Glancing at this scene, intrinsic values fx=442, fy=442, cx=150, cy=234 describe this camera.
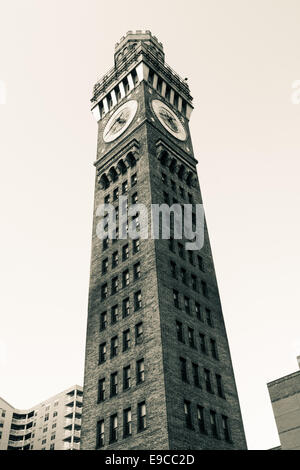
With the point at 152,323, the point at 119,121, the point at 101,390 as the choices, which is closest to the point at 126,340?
the point at 152,323

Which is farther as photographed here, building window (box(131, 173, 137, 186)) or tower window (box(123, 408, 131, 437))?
building window (box(131, 173, 137, 186))

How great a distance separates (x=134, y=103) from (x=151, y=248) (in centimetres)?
2923

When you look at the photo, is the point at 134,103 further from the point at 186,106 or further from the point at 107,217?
the point at 107,217

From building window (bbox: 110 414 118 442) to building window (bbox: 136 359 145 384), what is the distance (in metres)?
3.74

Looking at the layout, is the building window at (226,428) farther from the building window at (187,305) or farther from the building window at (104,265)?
the building window at (104,265)

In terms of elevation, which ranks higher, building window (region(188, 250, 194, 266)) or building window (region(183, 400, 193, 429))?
building window (region(188, 250, 194, 266))

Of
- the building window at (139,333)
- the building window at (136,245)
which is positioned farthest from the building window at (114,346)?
the building window at (136,245)

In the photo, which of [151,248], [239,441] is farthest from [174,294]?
[239,441]

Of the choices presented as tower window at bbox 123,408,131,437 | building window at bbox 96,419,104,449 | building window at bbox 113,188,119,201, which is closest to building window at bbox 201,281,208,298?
building window at bbox 113,188,119,201

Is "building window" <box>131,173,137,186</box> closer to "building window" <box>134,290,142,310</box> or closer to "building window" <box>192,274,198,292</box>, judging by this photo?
"building window" <box>192,274,198,292</box>

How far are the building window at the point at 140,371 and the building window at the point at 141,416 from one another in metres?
2.08

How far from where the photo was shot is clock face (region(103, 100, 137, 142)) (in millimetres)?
65062

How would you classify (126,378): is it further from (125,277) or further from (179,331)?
(125,277)

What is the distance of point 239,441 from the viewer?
3953 centimetres
